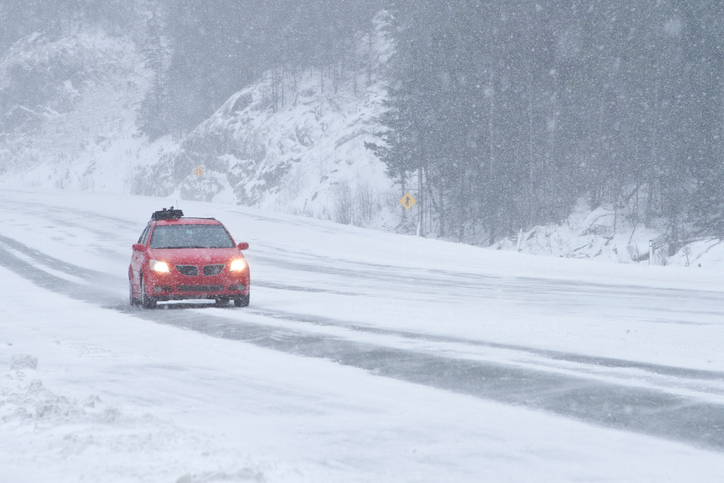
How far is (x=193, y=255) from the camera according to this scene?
43.6 feet

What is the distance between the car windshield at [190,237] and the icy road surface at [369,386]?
1.22m

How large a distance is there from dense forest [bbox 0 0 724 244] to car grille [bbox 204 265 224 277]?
2803 cm

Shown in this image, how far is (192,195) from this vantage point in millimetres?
70250

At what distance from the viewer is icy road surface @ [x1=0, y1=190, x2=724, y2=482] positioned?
4504mm

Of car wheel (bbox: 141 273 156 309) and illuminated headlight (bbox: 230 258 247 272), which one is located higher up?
illuminated headlight (bbox: 230 258 247 272)

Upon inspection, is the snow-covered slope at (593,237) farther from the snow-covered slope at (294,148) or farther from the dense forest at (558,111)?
the snow-covered slope at (294,148)

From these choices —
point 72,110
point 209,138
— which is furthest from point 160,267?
point 72,110

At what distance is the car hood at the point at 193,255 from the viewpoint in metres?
13.1

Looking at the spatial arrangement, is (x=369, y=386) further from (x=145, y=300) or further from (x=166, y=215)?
(x=166, y=215)

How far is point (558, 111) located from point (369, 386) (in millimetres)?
40035

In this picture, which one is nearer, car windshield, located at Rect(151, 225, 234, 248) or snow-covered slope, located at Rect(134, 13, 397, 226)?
car windshield, located at Rect(151, 225, 234, 248)

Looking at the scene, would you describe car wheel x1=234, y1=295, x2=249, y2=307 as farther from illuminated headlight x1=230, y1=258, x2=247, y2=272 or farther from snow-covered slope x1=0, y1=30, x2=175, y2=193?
snow-covered slope x1=0, y1=30, x2=175, y2=193

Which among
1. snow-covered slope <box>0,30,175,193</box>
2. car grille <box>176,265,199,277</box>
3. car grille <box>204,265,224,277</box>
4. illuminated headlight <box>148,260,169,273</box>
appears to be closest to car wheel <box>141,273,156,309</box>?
illuminated headlight <box>148,260,169,273</box>

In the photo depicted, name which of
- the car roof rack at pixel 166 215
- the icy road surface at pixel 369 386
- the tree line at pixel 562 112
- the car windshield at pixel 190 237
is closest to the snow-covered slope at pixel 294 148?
the tree line at pixel 562 112
